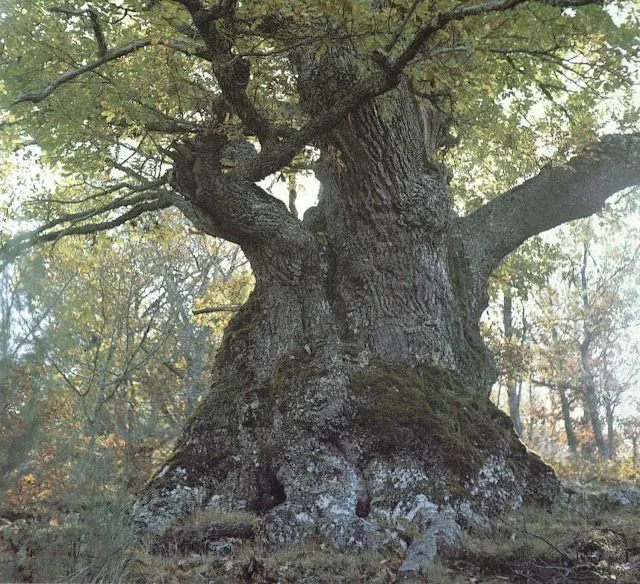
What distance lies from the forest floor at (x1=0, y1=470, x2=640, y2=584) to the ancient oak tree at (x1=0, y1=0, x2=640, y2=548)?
1.47 ft

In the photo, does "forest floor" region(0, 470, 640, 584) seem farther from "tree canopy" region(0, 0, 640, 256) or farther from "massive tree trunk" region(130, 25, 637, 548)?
"tree canopy" region(0, 0, 640, 256)

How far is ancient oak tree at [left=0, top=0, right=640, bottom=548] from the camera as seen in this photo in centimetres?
667

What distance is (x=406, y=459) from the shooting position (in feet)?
22.7

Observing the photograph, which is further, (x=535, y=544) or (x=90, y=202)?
(x=90, y=202)

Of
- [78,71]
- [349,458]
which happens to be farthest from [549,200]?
[78,71]

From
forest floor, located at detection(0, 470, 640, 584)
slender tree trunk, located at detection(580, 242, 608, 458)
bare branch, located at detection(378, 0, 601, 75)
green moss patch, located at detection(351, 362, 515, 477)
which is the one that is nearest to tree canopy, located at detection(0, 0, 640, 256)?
bare branch, located at detection(378, 0, 601, 75)

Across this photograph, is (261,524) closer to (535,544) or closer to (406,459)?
(406,459)

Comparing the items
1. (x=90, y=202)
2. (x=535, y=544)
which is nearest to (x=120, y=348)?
(x=90, y=202)

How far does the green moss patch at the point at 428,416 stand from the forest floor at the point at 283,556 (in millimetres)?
905

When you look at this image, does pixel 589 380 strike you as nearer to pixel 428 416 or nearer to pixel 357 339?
pixel 357 339

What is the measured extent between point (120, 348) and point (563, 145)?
53.4ft

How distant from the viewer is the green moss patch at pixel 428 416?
7.06m

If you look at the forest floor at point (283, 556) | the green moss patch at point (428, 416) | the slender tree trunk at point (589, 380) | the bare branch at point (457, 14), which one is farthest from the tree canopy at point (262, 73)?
the slender tree trunk at point (589, 380)

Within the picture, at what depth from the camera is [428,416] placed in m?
7.30
